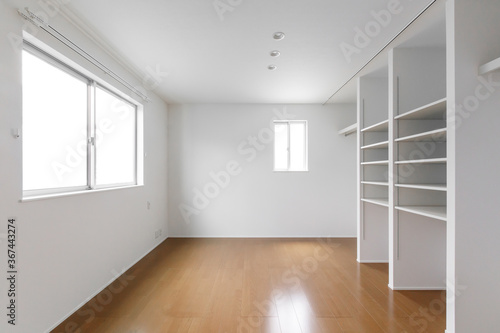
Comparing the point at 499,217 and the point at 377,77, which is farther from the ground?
the point at 377,77

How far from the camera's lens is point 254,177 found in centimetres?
521

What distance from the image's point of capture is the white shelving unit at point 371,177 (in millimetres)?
3725

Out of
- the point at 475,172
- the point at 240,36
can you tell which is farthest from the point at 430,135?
the point at 240,36

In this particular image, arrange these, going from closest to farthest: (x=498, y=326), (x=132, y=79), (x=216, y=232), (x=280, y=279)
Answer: (x=498, y=326), (x=280, y=279), (x=132, y=79), (x=216, y=232)

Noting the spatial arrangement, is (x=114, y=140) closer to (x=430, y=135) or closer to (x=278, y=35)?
(x=278, y=35)

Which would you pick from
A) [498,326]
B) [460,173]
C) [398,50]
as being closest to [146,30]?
[398,50]

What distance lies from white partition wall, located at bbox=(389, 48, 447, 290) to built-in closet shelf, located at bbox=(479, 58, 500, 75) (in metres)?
0.91

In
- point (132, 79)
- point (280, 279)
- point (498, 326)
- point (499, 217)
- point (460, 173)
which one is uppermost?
point (132, 79)

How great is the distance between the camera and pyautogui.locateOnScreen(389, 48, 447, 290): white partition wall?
284 cm

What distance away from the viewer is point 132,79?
3.56 meters

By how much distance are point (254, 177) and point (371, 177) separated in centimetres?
219

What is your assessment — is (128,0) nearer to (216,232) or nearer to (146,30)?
(146,30)

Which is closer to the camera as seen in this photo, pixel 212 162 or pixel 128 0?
pixel 128 0

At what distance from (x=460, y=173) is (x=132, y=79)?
3.74m
